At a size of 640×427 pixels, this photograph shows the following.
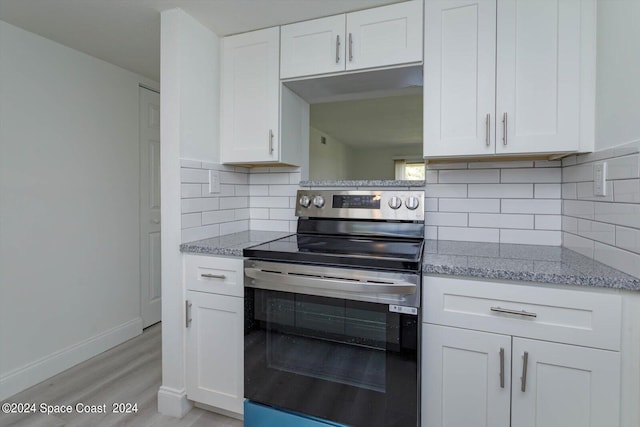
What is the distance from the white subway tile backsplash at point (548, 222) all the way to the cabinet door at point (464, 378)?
0.78m

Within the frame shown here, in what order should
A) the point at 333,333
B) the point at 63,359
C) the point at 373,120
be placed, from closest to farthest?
1. the point at 333,333
2. the point at 373,120
3. the point at 63,359

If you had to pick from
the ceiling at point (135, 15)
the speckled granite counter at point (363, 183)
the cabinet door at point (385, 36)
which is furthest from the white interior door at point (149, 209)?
the cabinet door at point (385, 36)

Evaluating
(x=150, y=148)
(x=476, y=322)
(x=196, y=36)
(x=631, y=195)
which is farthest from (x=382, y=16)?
(x=150, y=148)

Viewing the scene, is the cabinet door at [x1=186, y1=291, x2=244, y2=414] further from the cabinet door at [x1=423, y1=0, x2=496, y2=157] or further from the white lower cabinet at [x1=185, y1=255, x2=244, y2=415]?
the cabinet door at [x1=423, y1=0, x2=496, y2=157]

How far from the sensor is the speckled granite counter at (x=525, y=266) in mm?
1080

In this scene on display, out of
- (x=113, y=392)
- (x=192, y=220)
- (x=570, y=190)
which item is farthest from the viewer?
(x=113, y=392)

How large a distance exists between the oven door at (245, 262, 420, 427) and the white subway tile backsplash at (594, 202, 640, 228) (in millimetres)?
766

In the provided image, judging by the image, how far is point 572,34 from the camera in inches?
53.7

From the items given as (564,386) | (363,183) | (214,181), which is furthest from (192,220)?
(564,386)

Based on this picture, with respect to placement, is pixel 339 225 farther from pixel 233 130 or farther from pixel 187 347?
pixel 187 347

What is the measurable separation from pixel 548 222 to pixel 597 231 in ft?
1.20

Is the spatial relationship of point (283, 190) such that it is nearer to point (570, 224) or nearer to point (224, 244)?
point (224, 244)

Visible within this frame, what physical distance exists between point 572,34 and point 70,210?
2948 millimetres

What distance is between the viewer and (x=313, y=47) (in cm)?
179
